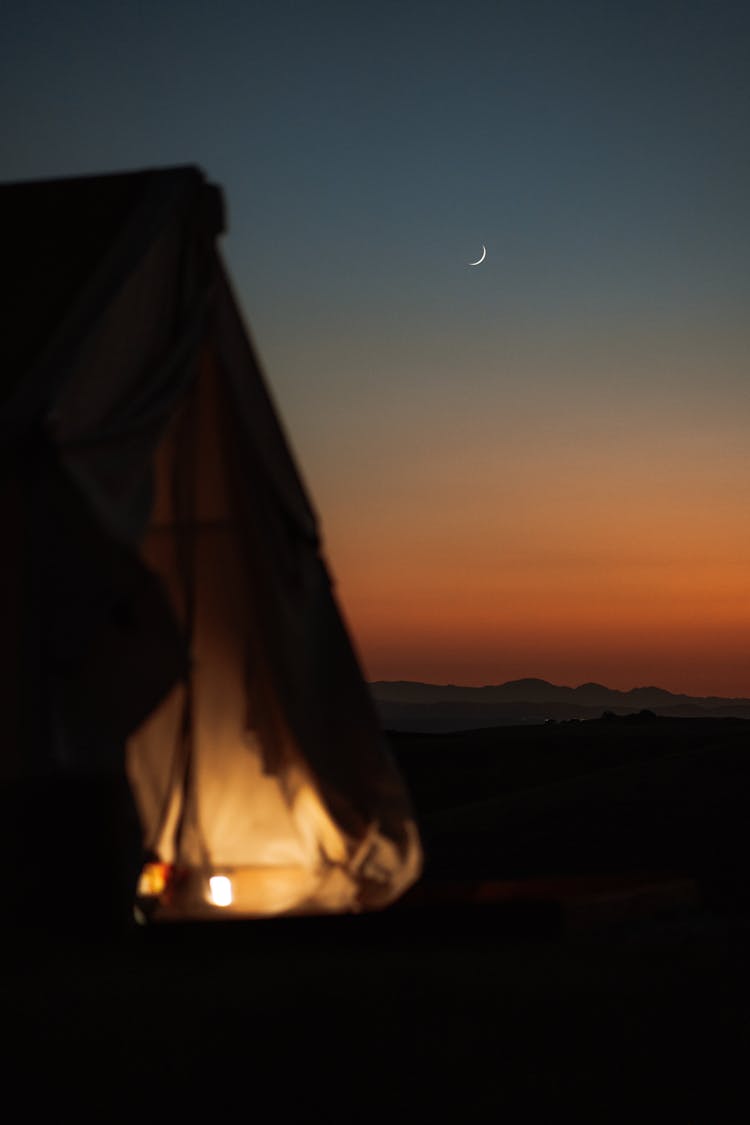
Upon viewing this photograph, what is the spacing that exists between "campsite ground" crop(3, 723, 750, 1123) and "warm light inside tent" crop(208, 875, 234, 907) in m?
0.83

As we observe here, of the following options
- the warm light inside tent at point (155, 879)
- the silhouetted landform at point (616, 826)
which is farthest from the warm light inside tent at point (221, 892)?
the silhouetted landform at point (616, 826)

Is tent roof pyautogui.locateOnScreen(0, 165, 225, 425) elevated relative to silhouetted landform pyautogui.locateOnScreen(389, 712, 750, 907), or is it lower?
elevated

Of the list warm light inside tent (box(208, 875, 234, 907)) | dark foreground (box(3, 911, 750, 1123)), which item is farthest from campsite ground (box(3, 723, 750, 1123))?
warm light inside tent (box(208, 875, 234, 907))

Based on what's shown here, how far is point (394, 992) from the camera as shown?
422 centimetres

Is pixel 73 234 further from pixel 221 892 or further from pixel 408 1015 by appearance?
pixel 408 1015

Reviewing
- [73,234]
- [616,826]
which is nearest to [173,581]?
[73,234]

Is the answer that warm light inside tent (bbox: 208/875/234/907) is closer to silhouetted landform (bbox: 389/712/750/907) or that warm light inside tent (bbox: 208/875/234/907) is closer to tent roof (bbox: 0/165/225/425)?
silhouetted landform (bbox: 389/712/750/907)

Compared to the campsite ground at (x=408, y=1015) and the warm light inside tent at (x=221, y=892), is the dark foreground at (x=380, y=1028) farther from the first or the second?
the warm light inside tent at (x=221, y=892)

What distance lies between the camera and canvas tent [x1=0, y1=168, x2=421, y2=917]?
4055 mm

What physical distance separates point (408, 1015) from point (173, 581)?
98.5 inches

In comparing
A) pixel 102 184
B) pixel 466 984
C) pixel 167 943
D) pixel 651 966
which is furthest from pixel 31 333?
pixel 651 966

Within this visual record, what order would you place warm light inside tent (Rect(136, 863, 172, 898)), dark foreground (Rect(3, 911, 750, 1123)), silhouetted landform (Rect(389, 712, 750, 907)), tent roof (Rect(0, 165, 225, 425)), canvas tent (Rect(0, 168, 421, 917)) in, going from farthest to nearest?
silhouetted landform (Rect(389, 712, 750, 907))
warm light inside tent (Rect(136, 863, 172, 898))
tent roof (Rect(0, 165, 225, 425))
canvas tent (Rect(0, 168, 421, 917))
dark foreground (Rect(3, 911, 750, 1123))

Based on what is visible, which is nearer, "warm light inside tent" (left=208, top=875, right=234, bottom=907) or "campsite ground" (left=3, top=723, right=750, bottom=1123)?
"campsite ground" (left=3, top=723, right=750, bottom=1123)

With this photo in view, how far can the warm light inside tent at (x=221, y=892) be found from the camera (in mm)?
5793
